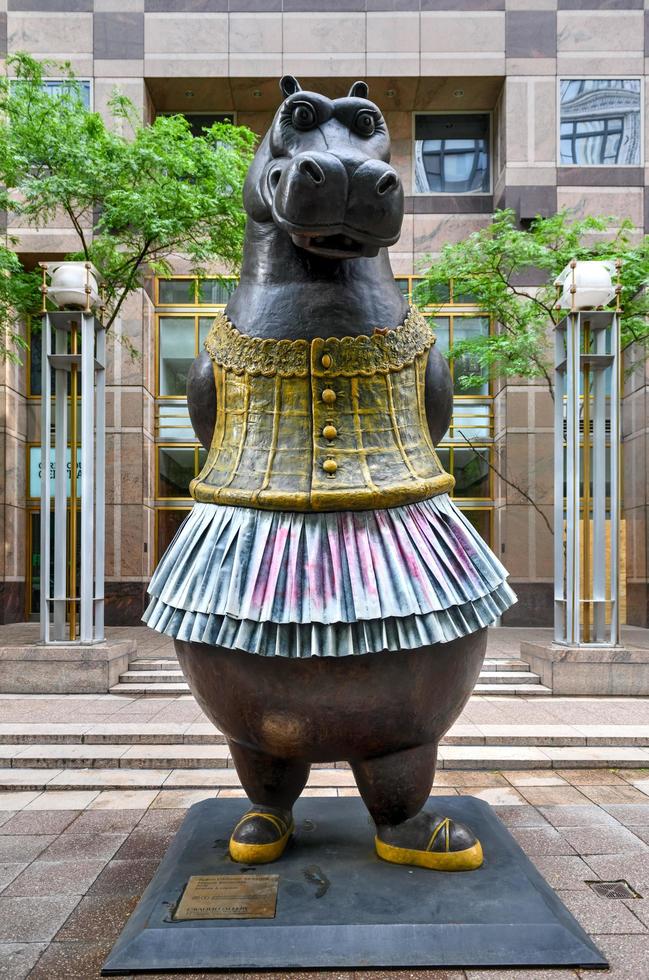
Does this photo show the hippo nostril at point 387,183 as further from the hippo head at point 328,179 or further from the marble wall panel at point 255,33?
the marble wall panel at point 255,33

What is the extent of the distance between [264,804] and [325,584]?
1.11 metres

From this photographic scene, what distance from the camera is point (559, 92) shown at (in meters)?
15.1

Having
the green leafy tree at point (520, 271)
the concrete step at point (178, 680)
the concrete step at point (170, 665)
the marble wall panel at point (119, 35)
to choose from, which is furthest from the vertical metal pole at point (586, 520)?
the marble wall panel at point (119, 35)

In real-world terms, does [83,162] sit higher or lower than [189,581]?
higher

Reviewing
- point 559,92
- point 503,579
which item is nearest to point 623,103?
point 559,92

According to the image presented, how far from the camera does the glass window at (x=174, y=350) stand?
15984 millimetres

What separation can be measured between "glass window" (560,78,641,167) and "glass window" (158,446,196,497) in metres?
9.38

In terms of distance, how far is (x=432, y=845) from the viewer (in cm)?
298

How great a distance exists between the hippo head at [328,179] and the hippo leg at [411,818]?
1.84m

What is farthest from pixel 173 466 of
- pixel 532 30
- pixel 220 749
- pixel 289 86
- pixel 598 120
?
pixel 289 86

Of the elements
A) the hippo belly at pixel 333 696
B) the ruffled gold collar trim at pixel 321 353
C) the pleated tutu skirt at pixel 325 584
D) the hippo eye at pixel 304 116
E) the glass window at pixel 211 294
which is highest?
the glass window at pixel 211 294

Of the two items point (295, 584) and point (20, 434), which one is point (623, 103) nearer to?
point (20, 434)

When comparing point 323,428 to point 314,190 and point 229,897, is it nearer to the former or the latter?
point 314,190

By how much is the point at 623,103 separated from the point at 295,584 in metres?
16.0
